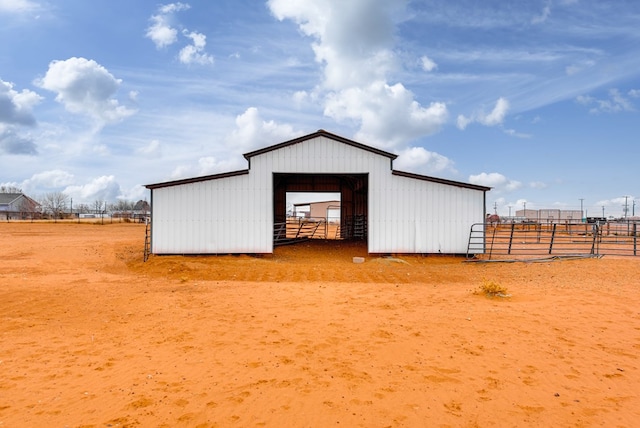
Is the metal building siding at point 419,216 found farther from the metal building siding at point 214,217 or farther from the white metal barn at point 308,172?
the metal building siding at point 214,217

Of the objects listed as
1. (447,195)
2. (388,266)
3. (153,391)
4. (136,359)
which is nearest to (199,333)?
(136,359)

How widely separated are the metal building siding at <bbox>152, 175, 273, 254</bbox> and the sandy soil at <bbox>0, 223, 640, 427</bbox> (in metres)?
4.37

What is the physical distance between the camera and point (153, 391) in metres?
4.77

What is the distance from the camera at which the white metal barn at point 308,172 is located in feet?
53.6

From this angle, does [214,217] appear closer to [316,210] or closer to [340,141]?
[340,141]

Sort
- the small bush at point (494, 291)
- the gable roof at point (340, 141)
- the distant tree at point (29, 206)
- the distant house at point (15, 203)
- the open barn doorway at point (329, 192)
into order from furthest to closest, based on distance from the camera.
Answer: the distant tree at point (29, 206) → the distant house at point (15, 203) → the open barn doorway at point (329, 192) → the gable roof at point (340, 141) → the small bush at point (494, 291)

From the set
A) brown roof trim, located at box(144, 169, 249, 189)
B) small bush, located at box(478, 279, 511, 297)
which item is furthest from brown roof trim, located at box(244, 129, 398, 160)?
small bush, located at box(478, 279, 511, 297)

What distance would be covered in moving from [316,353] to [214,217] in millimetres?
11354

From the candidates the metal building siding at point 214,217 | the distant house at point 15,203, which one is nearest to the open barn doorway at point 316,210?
the metal building siding at point 214,217

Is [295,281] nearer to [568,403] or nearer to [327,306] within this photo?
[327,306]

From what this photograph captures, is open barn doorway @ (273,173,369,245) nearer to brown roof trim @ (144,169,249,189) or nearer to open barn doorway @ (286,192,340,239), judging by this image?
open barn doorway @ (286,192,340,239)

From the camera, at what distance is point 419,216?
16750mm

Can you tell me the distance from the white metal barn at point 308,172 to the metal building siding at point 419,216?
4cm

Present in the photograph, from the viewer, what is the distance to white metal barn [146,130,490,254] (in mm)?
16344
